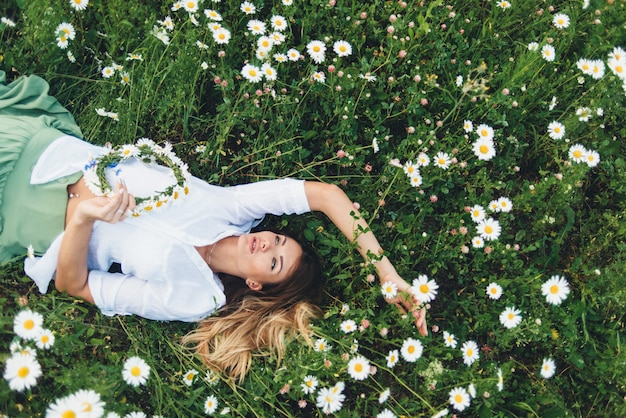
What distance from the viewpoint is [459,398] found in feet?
8.88

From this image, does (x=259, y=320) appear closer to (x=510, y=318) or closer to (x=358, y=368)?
(x=358, y=368)

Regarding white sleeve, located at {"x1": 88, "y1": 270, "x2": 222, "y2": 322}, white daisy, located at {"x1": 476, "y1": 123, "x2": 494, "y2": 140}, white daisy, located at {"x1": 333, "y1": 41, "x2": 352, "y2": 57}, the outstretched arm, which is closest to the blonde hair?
white sleeve, located at {"x1": 88, "y1": 270, "x2": 222, "y2": 322}

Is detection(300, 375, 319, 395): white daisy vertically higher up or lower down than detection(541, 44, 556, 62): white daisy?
lower down

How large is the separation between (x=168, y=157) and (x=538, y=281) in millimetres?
2209

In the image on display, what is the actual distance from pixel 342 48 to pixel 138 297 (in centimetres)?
194

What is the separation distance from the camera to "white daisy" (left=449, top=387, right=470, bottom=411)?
8.74ft

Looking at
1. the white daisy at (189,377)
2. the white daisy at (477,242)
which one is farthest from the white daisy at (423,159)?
the white daisy at (189,377)

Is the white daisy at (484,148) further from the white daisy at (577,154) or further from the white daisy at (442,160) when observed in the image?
the white daisy at (577,154)

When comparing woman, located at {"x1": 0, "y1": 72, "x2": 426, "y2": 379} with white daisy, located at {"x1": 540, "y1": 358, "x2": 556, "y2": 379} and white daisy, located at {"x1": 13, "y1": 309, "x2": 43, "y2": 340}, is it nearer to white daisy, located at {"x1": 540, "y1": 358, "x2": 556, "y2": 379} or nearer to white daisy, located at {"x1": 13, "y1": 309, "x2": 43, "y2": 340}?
white daisy, located at {"x1": 13, "y1": 309, "x2": 43, "y2": 340}

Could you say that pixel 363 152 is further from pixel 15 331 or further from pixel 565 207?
pixel 15 331

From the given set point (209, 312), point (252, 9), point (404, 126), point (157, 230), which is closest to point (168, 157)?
point (157, 230)

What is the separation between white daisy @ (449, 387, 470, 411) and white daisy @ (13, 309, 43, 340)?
2020mm

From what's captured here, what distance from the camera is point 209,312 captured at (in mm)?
3129

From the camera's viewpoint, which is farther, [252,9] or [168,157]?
[252,9]
